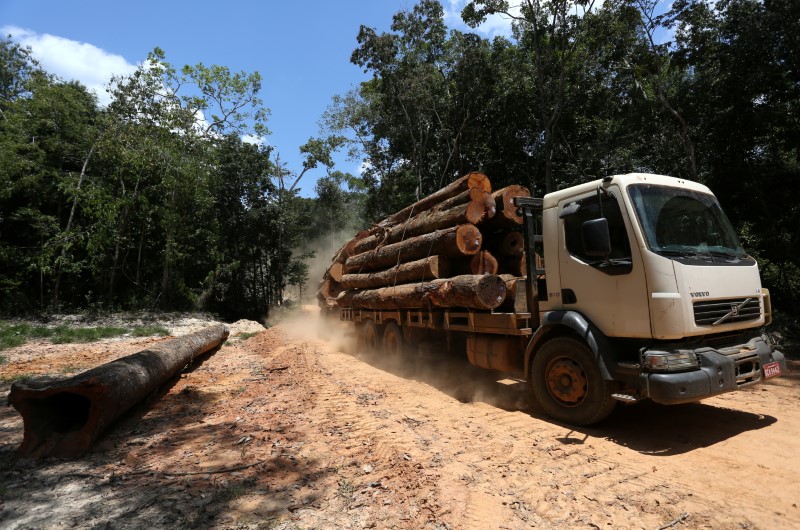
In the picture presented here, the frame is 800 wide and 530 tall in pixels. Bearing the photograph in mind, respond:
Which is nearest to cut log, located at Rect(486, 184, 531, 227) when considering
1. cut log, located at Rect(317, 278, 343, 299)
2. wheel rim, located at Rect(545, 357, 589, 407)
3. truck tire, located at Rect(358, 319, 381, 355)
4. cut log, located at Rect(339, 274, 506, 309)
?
cut log, located at Rect(339, 274, 506, 309)

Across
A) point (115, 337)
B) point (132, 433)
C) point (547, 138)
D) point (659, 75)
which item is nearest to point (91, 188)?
point (115, 337)

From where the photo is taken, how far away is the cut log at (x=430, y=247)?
696 cm

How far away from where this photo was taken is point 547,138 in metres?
16.5

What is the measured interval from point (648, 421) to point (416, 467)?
9.81 feet

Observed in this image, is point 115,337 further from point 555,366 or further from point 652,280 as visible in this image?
point 652,280

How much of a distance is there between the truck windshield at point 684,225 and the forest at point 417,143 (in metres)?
9.66

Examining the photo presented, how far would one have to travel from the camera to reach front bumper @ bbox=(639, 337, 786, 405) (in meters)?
3.93

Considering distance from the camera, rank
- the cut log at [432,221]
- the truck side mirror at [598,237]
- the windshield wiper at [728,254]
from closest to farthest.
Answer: the truck side mirror at [598,237], the windshield wiper at [728,254], the cut log at [432,221]

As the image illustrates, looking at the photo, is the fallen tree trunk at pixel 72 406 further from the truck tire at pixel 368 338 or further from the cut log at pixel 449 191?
the cut log at pixel 449 191

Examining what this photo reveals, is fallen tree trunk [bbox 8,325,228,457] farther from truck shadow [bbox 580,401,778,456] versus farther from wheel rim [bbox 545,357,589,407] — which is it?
truck shadow [bbox 580,401,778,456]

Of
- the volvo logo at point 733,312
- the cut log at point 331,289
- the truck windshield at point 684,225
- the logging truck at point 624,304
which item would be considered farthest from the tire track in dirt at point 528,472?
the cut log at point 331,289

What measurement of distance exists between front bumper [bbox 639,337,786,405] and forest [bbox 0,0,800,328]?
973cm

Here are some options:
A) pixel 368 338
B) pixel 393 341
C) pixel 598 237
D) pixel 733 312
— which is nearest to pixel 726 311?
pixel 733 312

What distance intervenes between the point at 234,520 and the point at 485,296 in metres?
4.03
